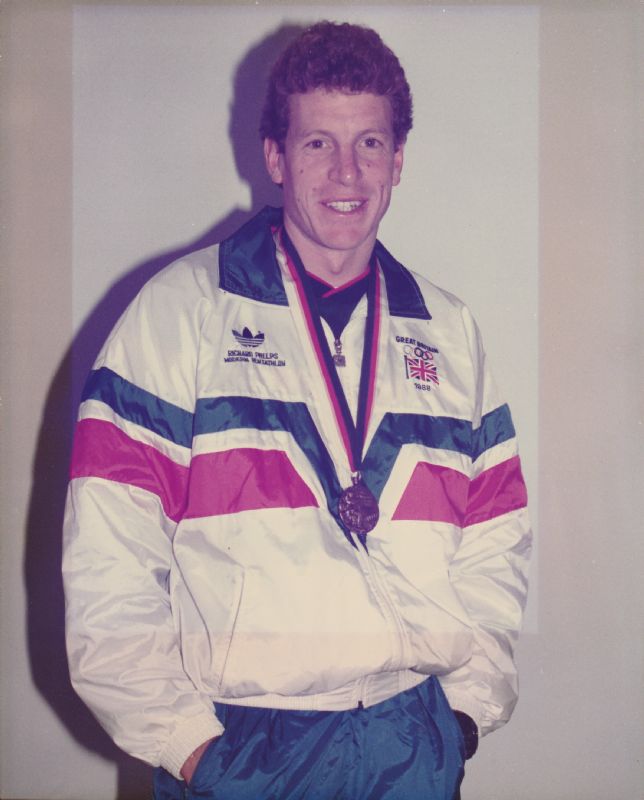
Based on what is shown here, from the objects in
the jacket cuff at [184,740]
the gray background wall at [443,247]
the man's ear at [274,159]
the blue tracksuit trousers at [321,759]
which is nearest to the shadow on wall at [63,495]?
the gray background wall at [443,247]

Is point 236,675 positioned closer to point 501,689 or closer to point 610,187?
point 501,689

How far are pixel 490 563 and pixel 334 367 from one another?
670 mm

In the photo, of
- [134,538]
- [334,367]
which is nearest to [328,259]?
[334,367]

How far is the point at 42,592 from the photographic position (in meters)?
2.84

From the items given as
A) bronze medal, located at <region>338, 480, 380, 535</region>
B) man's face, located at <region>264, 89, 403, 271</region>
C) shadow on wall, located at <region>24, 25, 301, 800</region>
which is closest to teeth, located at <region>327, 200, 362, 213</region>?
man's face, located at <region>264, 89, 403, 271</region>

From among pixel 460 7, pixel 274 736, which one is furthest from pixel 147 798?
pixel 460 7

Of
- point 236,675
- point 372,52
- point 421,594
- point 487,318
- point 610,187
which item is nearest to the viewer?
point 236,675

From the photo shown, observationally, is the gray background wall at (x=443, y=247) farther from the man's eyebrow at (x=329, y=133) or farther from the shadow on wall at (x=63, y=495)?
the man's eyebrow at (x=329, y=133)

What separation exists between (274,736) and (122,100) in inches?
83.7

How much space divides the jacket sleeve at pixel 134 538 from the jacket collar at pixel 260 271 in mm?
183

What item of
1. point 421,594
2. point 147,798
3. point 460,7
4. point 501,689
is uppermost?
point 460,7

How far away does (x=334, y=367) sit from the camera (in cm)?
188

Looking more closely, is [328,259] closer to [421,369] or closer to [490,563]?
[421,369]

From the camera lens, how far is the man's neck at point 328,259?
6.57 ft
